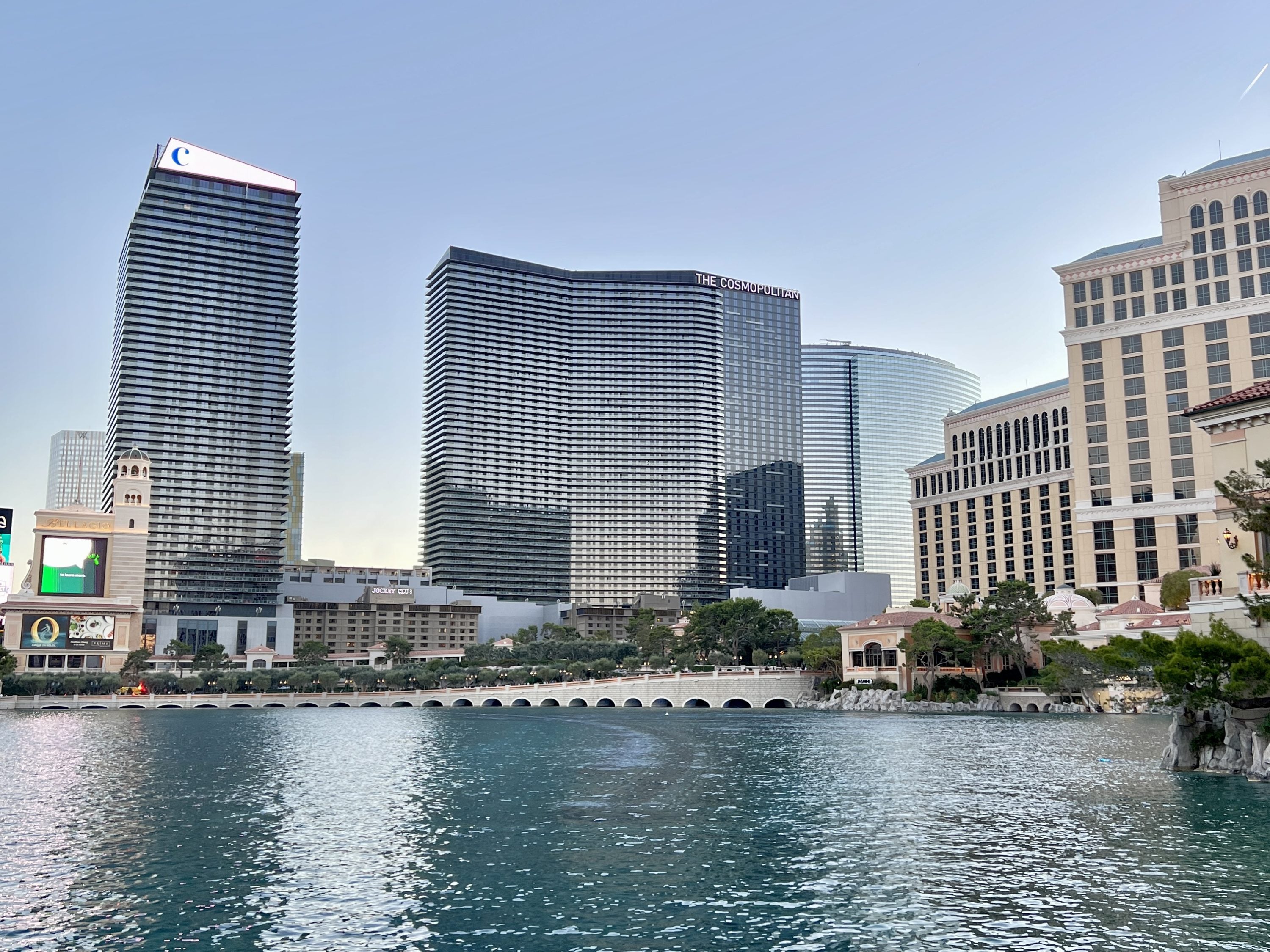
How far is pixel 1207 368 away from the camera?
137125 millimetres

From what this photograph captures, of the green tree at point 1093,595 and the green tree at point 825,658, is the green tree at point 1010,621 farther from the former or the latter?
the green tree at point 825,658

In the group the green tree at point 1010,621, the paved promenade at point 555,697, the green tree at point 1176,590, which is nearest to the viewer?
the green tree at point 1176,590

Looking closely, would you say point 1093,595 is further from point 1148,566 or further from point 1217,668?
point 1217,668

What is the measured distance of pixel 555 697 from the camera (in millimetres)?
181625

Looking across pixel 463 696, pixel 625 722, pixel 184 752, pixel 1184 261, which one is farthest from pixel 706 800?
pixel 463 696

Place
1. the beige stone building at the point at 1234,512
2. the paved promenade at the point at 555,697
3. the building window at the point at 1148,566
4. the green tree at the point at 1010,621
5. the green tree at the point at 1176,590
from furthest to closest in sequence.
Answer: the paved promenade at the point at 555,697
the green tree at the point at 1010,621
the building window at the point at 1148,566
the green tree at the point at 1176,590
the beige stone building at the point at 1234,512

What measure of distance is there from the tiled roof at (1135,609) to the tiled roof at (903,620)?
72.6 feet

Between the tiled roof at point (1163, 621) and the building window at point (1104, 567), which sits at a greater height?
the building window at point (1104, 567)

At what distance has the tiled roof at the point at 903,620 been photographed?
5925 inches

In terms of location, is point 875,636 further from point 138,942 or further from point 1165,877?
Answer: point 138,942

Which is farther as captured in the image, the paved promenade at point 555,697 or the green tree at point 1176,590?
the paved promenade at point 555,697

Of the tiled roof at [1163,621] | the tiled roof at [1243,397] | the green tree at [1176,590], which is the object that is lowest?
the tiled roof at [1163,621]

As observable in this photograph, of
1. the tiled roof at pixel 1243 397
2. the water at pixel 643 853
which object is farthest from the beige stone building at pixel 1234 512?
the water at pixel 643 853

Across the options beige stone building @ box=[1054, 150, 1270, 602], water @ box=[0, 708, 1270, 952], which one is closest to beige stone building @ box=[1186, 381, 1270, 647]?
water @ box=[0, 708, 1270, 952]
